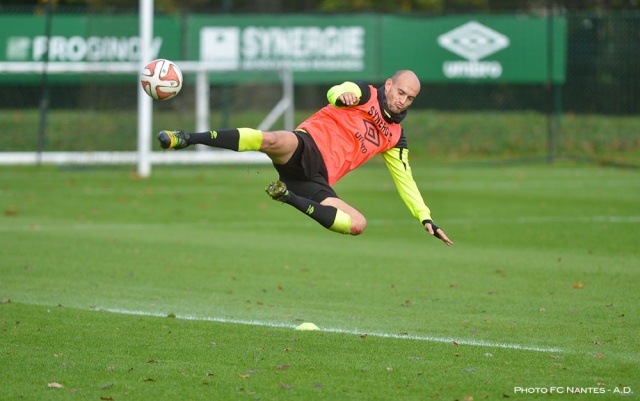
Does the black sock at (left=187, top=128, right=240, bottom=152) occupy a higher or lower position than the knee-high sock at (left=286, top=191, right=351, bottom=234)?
higher

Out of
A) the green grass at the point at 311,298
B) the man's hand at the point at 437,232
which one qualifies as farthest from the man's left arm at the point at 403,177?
the green grass at the point at 311,298

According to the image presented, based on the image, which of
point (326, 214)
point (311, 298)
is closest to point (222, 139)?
point (326, 214)

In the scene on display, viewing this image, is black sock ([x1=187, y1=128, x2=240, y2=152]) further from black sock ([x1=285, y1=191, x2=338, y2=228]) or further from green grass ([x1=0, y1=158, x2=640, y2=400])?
green grass ([x1=0, y1=158, x2=640, y2=400])

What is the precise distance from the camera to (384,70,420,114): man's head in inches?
389

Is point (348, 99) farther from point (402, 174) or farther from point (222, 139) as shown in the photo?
point (402, 174)

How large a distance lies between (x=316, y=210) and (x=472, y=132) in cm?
2328

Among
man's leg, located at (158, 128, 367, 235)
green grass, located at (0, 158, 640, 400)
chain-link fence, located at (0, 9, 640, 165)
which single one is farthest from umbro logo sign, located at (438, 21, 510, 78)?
man's leg, located at (158, 128, 367, 235)

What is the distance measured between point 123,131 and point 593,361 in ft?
66.0

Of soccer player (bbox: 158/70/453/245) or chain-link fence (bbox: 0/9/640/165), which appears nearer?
soccer player (bbox: 158/70/453/245)

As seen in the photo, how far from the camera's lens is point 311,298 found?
428 inches

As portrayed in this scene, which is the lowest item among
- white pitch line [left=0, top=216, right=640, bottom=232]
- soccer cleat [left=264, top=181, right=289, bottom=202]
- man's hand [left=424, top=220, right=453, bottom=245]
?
white pitch line [left=0, top=216, right=640, bottom=232]

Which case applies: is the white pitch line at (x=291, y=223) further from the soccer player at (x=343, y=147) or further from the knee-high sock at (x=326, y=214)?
the knee-high sock at (x=326, y=214)

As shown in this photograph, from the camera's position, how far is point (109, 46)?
86.5 ft

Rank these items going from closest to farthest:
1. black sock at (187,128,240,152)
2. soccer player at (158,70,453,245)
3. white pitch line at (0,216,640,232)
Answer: black sock at (187,128,240,152), soccer player at (158,70,453,245), white pitch line at (0,216,640,232)
